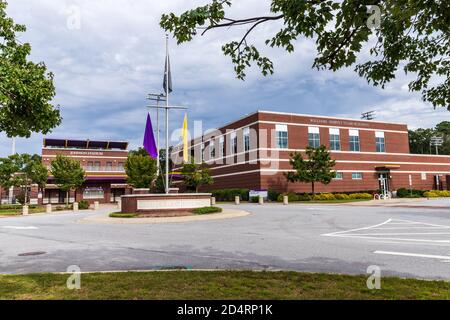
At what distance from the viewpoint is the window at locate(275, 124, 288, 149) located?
1800 inches

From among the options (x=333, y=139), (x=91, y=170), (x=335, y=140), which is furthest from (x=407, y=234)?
(x=91, y=170)

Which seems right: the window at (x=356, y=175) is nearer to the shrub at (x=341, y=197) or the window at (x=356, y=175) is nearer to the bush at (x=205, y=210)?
the shrub at (x=341, y=197)

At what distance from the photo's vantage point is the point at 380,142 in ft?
175

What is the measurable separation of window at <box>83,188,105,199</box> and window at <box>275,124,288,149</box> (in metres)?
30.8

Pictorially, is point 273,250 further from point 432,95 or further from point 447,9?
point 447,9

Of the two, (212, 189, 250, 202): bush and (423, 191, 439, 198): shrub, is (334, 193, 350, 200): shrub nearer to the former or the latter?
(212, 189, 250, 202): bush

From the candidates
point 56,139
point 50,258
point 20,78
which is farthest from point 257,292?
point 56,139

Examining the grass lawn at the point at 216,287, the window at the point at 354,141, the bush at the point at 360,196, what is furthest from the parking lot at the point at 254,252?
the window at the point at 354,141

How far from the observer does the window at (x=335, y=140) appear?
49400 mm

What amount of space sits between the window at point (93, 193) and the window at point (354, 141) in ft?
131

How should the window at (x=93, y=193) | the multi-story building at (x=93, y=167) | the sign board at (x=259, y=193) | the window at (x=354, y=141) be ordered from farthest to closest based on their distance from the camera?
the window at (x=93, y=193)
the multi-story building at (x=93, y=167)
the window at (x=354, y=141)
the sign board at (x=259, y=193)

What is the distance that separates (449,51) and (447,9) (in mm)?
1988

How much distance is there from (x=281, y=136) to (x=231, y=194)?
10084 mm

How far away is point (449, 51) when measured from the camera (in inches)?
217
